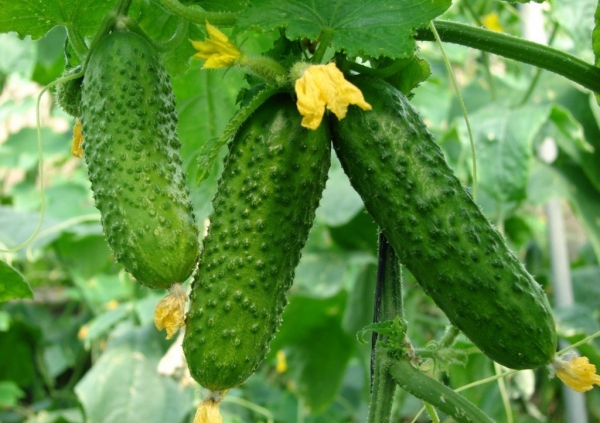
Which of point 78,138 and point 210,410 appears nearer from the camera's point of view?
point 210,410

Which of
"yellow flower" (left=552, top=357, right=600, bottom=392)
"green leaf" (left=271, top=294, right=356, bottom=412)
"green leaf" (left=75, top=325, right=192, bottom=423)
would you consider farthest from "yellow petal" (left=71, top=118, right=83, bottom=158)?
"green leaf" (left=271, top=294, right=356, bottom=412)

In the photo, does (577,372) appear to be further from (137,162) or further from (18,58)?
(18,58)

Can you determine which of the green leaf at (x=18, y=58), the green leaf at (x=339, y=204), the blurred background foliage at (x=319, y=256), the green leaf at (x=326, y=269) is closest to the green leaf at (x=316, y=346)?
the blurred background foliage at (x=319, y=256)

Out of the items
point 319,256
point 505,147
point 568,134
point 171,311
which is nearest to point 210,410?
point 171,311

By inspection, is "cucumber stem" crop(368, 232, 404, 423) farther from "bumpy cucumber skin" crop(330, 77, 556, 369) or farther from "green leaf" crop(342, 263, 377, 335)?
"green leaf" crop(342, 263, 377, 335)

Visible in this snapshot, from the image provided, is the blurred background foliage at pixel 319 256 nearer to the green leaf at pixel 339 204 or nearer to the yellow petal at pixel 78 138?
the green leaf at pixel 339 204

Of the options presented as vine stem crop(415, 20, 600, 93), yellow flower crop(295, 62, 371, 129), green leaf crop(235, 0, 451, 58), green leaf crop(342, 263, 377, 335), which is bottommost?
green leaf crop(342, 263, 377, 335)
